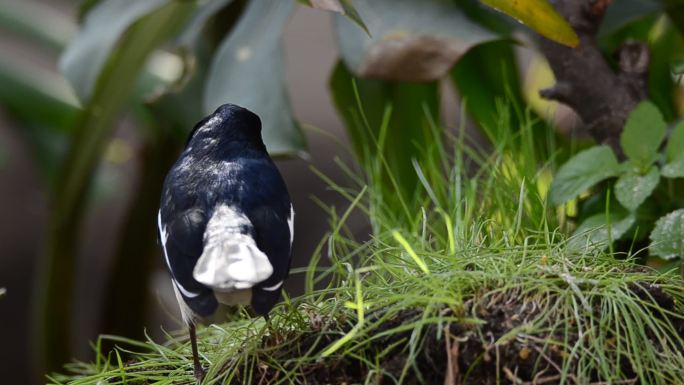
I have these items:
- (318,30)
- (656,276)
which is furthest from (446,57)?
(318,30)

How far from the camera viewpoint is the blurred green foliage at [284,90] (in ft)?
5.82

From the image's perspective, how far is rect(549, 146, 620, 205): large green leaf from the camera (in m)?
1.55

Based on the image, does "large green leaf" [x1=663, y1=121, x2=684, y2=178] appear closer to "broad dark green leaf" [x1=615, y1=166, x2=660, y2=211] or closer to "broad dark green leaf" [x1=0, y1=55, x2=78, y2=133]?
"broad dark green leaf" [x1=615, y1=166, x2=660, y2=211]

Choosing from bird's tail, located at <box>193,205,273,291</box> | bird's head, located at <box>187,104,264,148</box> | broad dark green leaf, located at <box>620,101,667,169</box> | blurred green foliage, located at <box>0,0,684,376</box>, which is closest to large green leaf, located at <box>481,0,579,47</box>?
blurred green foliage, located at <box>0,0,684,376</box>

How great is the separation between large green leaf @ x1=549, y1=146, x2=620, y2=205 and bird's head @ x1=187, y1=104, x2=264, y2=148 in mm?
501

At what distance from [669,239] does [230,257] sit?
70 centimetres

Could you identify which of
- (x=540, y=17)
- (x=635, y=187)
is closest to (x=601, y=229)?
(x=635, y=187)

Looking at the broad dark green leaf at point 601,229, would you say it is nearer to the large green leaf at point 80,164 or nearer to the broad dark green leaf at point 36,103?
the large green leaf at point 80,164

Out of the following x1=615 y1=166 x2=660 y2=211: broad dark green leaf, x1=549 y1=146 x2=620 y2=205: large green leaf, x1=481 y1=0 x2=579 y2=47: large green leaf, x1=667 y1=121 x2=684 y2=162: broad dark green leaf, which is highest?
x1=481 y1=0 x2=579 y2=47: large green leaf

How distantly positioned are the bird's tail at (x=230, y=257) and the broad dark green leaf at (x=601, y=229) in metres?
0.51

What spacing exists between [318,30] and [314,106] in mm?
569

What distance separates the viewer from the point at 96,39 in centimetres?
207

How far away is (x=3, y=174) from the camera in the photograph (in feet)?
16.4

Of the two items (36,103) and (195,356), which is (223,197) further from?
(36,103)
